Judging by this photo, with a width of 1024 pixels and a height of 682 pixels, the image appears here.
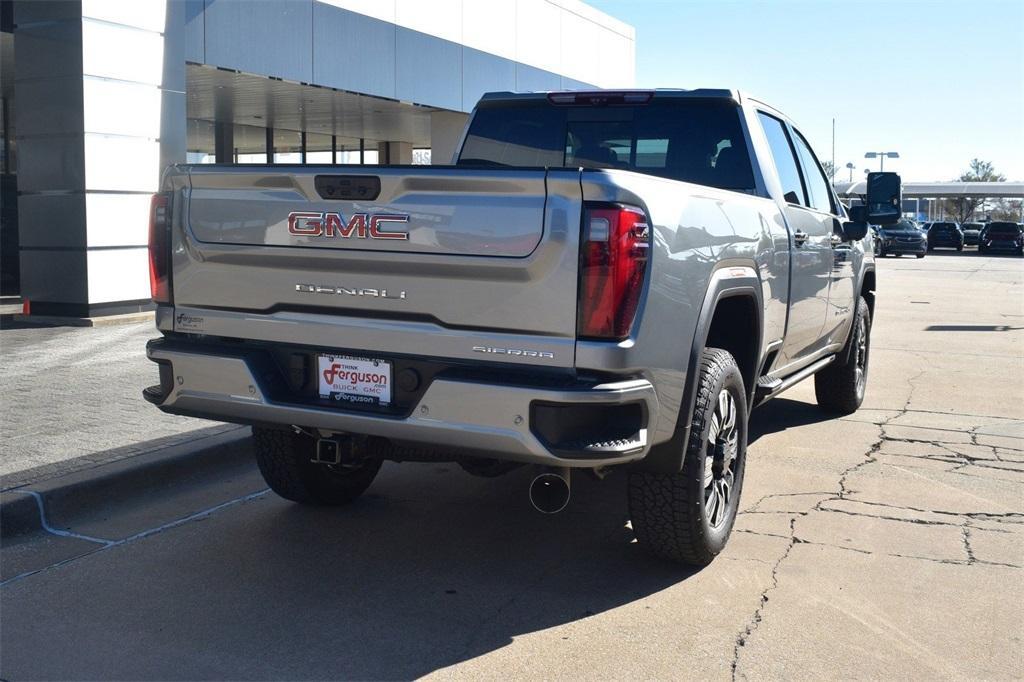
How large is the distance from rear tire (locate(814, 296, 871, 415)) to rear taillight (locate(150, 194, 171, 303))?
5214mm

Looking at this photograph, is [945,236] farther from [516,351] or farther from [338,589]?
[516,351]

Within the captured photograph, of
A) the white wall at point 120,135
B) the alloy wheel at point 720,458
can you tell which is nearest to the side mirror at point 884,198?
the alloy wheel at point 720,458

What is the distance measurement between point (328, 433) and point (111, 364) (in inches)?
220

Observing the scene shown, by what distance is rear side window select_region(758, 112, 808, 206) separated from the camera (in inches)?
244

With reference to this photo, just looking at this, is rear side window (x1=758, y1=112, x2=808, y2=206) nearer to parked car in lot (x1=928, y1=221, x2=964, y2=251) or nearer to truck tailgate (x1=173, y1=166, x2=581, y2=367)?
truck tailgate (x1=173, y1=166, x2=581, y2=367)

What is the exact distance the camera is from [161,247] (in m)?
4.65

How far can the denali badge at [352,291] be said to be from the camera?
4.07 meters

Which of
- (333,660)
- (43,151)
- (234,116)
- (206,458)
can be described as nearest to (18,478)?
(206,458)

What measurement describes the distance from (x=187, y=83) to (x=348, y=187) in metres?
15.9

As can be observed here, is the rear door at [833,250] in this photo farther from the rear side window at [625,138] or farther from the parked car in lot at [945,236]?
the parked car in lot at [945,236]

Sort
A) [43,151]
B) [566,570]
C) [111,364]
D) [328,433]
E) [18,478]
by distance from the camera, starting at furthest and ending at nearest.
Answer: [43,151]
[111,364]
[18,478]
[566,570]
[328,433]

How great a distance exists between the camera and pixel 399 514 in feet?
18.1

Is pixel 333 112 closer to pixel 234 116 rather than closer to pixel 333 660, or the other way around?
pixel 234 116

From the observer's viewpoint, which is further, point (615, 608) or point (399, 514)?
point (399, 514)
